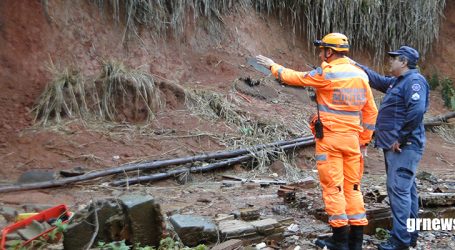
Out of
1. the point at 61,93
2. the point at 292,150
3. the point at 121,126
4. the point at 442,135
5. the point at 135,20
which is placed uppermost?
the point at 135,20

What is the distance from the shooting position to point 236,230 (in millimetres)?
4875

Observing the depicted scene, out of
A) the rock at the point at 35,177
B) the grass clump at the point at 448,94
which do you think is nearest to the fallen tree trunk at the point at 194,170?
the rock at the point at 35,177

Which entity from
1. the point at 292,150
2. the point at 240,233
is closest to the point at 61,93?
the point at 292,150

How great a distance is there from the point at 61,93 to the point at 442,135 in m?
8.10

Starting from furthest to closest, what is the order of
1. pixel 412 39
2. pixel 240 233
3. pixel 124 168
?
pixel 412 39
pixel 124 168
pixel 240 233

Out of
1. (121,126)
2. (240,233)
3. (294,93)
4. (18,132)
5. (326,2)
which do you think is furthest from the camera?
(326,2)

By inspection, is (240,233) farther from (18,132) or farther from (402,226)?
(18,132)

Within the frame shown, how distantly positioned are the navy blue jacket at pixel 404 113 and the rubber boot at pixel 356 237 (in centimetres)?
83

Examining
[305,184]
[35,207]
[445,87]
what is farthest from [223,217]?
[445,87]

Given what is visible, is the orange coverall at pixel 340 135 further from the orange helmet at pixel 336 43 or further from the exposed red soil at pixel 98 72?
the exposed red soil at pixel 98 72

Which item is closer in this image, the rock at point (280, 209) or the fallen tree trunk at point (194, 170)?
the rock at point (280, 209)

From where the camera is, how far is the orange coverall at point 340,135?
4695 millimetres

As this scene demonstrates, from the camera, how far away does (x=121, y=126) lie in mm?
8547
